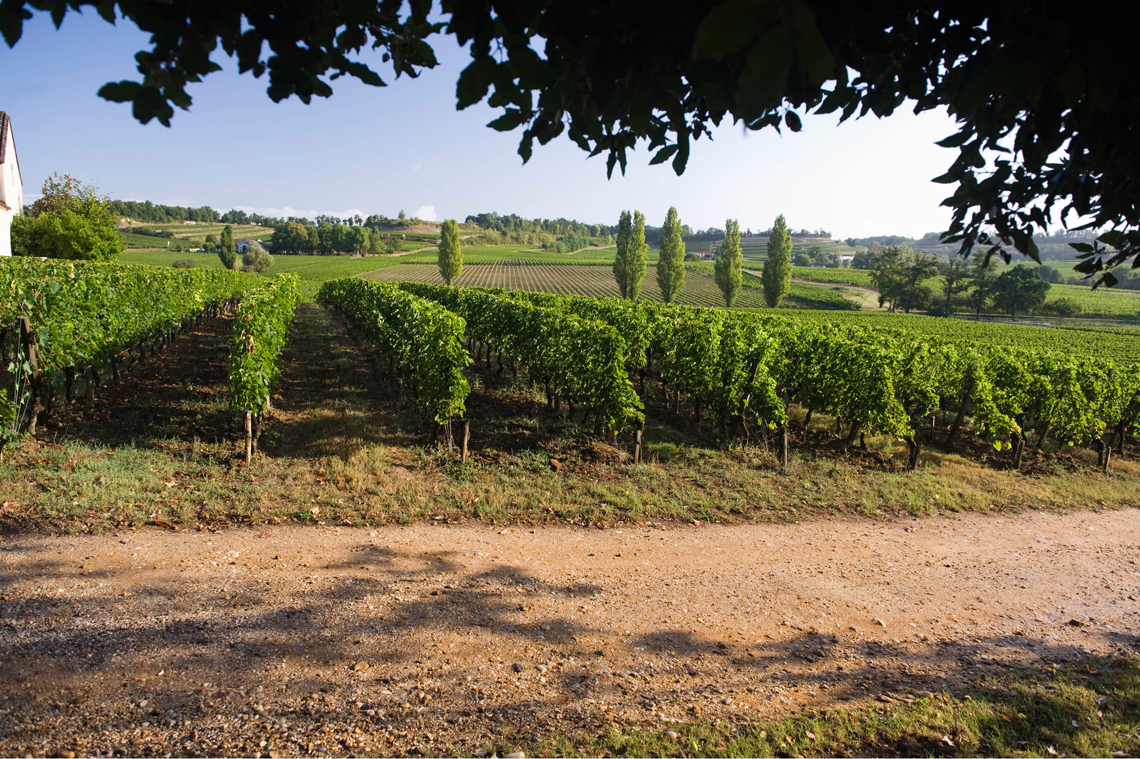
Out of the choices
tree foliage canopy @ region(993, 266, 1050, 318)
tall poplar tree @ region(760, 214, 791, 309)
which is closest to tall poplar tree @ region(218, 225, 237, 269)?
tall poplar tree @ region(760, 214, 791, 309)

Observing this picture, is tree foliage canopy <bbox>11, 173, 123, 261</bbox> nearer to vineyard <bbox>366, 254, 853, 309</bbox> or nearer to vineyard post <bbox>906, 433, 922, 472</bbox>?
vineyard <bbox>366, 254, 853, 309</bbox>

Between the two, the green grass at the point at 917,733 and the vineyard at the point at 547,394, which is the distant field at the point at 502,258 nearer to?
the vineyard at the point at 547,394

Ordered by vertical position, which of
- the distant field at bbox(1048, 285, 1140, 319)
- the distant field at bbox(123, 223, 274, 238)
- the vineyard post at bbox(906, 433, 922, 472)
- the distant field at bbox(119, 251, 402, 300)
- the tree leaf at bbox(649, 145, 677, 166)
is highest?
the distant field at bbox(123, 223, 274, 238)

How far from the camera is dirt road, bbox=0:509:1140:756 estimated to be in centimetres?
335

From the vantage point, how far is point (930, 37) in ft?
8.14

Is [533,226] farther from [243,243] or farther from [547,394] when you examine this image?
[547,394]

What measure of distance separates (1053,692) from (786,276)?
2570 inches

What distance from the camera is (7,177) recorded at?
3728 cm

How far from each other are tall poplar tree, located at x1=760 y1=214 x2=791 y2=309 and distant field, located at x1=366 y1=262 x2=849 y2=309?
2.39 metres

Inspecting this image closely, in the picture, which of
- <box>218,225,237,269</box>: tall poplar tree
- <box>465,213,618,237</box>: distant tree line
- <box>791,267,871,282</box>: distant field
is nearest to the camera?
<box>218,225,237,269</box>: tall poplar tree

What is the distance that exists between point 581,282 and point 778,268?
25.8 m

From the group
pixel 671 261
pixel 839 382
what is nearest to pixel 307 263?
pixel 671 261

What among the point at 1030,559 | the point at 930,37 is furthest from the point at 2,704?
the point at 1030,559

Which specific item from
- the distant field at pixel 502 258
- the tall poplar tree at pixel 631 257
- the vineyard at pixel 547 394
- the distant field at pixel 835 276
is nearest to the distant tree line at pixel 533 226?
the distant field at pixel 502 258
